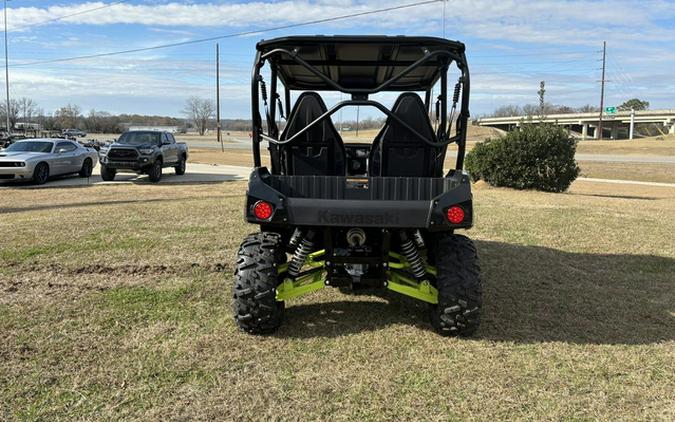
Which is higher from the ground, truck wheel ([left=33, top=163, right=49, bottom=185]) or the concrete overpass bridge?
the concrete overpass bridge

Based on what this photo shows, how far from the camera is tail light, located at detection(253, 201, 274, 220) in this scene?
12.7 feet

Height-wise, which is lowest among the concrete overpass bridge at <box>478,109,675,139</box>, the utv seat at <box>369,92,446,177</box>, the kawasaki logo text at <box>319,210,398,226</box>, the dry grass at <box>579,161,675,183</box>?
the dry grass at <box>579,161,675,183</box>

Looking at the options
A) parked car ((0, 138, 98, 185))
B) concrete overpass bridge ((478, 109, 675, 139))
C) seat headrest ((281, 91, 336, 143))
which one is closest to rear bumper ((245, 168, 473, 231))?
seat headrest ((281, 91, 336, 143))

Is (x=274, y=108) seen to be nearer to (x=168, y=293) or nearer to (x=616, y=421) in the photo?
(x=168, y=293)

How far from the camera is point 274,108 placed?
5.20m

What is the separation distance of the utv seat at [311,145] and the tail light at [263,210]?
0.83 meters

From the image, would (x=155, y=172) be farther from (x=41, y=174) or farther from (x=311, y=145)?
(x=311, y=145)

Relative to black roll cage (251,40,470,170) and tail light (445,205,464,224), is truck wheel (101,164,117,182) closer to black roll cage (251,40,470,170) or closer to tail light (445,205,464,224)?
black roll cage (251,40,470,170)

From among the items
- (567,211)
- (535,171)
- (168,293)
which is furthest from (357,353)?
(535,171)

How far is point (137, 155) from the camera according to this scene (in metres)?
17.1

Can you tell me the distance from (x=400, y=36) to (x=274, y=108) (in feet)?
5.59

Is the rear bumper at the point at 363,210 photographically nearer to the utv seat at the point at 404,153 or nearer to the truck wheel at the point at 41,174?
the utv seat at the point at 404,153

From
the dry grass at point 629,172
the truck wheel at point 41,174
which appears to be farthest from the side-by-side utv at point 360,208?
the dry grass at point 629,172

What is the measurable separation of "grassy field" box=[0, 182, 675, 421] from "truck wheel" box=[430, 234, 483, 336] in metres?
0.14
